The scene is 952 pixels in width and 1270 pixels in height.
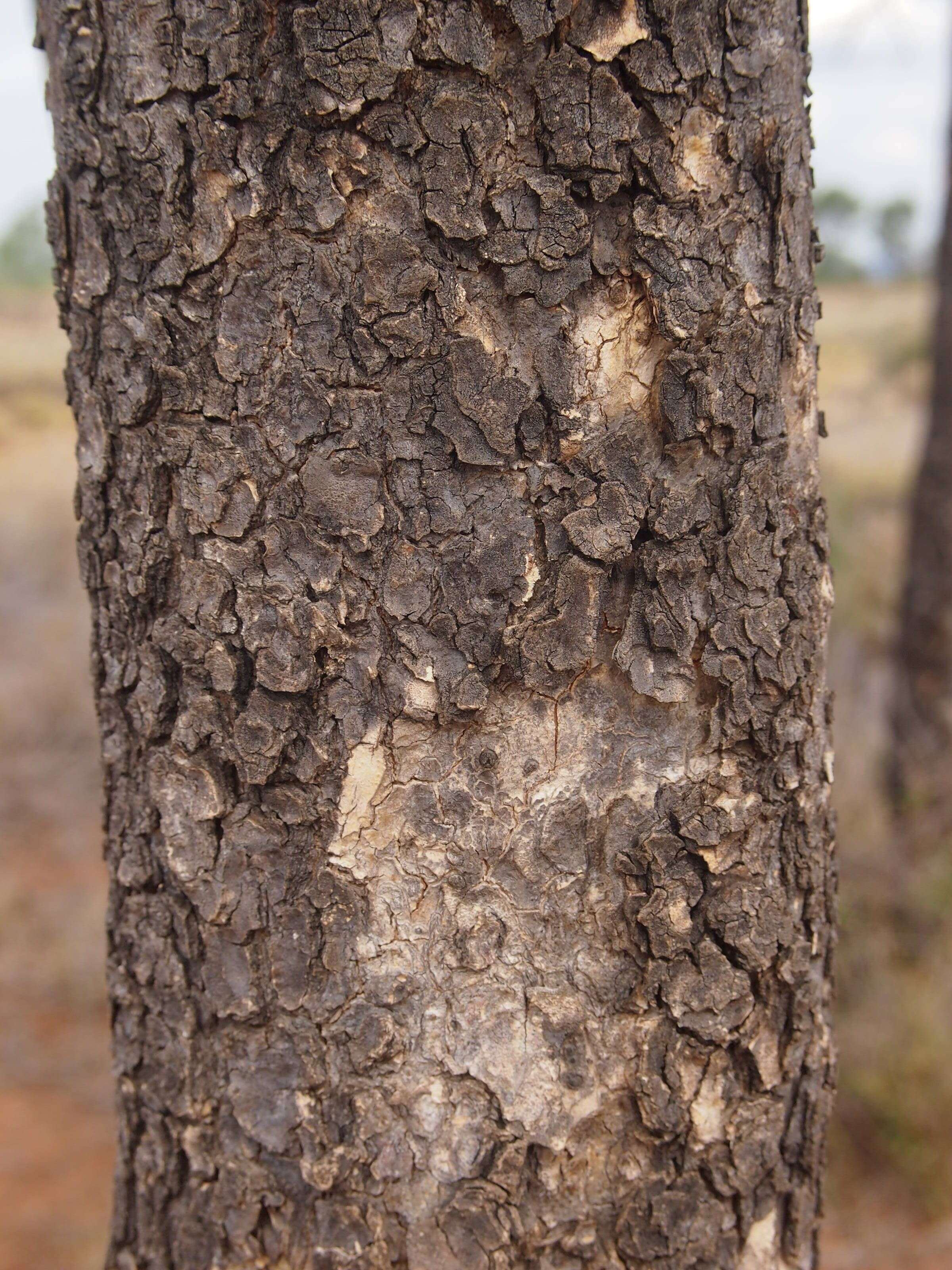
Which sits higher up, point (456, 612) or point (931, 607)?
point (931, 607)

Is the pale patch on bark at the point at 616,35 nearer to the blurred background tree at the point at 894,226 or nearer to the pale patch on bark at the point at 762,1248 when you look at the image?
the pale patch on bark at the point at 762,1248

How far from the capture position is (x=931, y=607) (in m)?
3.88

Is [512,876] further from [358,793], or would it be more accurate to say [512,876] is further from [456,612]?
[456,612]

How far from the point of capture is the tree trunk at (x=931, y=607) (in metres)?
3.82

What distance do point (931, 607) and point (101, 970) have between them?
139 inches

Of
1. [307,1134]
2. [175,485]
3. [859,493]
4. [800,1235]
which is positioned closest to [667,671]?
[175,485]

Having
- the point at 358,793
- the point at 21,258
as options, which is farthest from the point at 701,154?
the point at 21,258

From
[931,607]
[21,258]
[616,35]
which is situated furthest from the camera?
[21,258]

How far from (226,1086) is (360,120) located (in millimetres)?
997

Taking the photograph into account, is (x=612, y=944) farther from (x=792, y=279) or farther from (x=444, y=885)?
(x=792, y=279)

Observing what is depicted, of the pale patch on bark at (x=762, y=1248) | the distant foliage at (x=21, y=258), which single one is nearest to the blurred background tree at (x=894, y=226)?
the distant foliage at (x=21, y=258)

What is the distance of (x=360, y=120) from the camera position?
875mm

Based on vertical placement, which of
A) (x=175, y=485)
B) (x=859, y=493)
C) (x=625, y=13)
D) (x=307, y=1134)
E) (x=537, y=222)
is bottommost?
(x=307, y=1134)

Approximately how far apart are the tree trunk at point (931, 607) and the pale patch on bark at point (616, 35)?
3.41m
